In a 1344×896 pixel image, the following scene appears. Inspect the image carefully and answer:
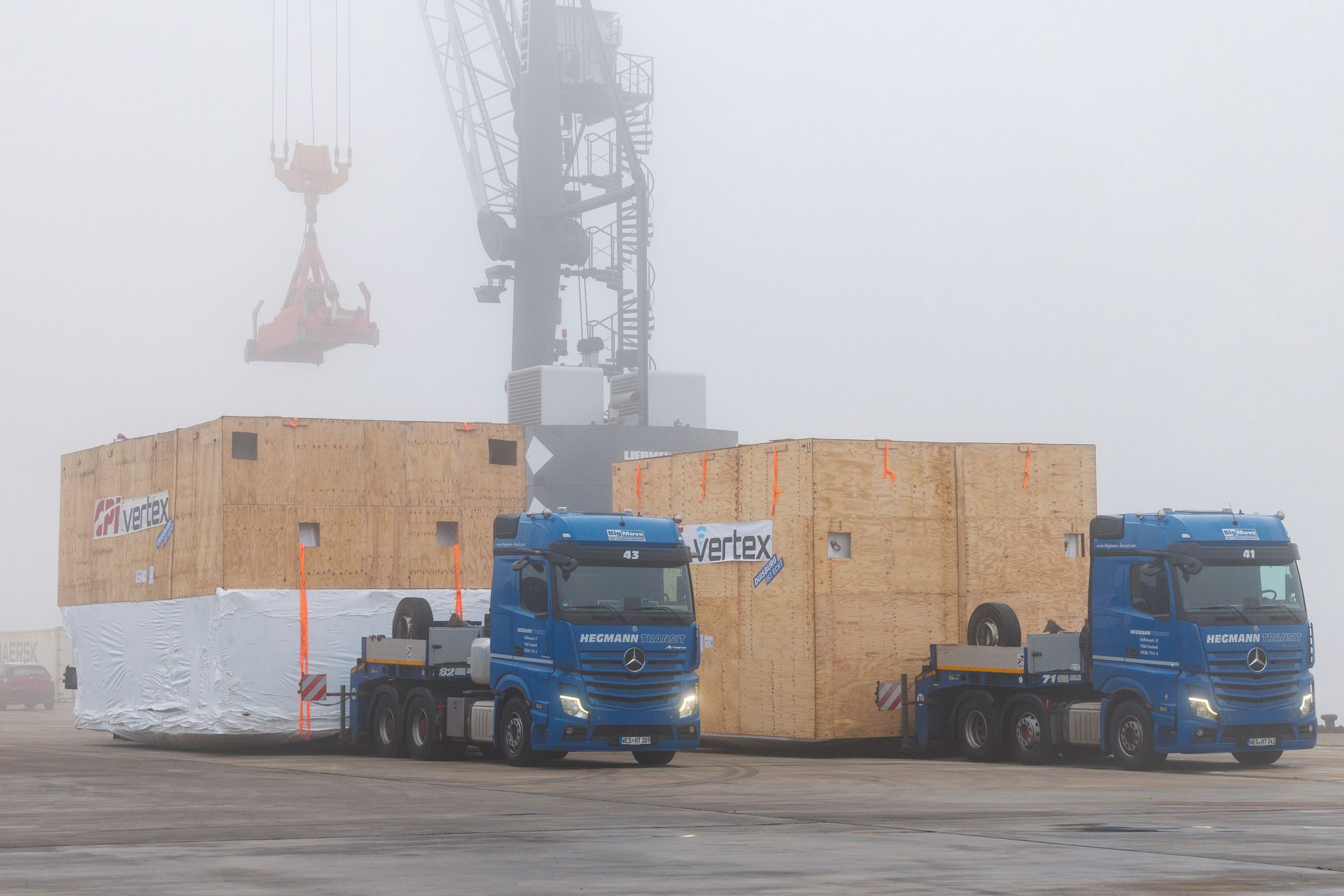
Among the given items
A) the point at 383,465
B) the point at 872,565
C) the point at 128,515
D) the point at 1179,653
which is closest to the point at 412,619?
the point at 383,465

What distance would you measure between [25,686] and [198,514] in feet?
88.7

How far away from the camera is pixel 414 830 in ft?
40.4

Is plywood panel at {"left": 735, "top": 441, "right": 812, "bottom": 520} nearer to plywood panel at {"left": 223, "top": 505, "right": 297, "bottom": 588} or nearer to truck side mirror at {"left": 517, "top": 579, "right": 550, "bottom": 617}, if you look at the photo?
truck side mirror at {"left": 517, "top": 579, "right": 550, "bottom": 617}

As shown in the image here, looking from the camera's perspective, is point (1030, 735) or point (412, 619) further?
point (412, 619)

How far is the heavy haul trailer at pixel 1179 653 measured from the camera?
1948cm

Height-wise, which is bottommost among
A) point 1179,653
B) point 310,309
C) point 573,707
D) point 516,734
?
point 516,734

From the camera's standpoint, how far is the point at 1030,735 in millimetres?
21078

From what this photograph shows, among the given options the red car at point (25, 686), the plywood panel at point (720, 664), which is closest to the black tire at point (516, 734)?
the plywood panel at point (720, 664)

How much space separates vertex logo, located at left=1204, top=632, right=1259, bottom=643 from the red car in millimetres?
37758

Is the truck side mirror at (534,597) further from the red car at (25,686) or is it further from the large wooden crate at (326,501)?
the red car at (25,686)

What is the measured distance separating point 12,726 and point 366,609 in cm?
1310

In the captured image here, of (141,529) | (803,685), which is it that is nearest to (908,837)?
(803,685)

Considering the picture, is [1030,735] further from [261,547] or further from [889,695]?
[261,547]

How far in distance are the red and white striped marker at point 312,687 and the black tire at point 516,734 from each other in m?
4.62
